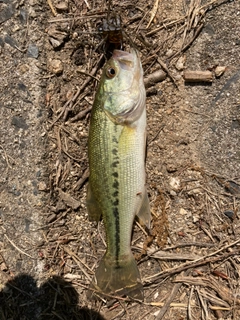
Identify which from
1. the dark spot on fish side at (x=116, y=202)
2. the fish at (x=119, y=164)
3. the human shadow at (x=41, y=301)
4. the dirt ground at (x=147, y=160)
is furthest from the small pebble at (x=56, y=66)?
the human shadow at (x=41, y=301)

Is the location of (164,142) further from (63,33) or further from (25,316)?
(25,316)

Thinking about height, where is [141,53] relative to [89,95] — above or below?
above

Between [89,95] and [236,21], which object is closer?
[236,21]

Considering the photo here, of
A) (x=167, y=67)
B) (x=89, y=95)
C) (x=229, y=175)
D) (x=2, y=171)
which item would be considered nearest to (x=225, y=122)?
(x=229, y=175)

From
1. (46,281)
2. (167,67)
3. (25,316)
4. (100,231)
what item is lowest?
(25,316)

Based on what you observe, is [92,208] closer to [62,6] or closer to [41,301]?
[41,301]

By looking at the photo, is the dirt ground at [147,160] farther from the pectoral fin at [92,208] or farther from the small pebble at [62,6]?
the pectoral fin at [92,208]
